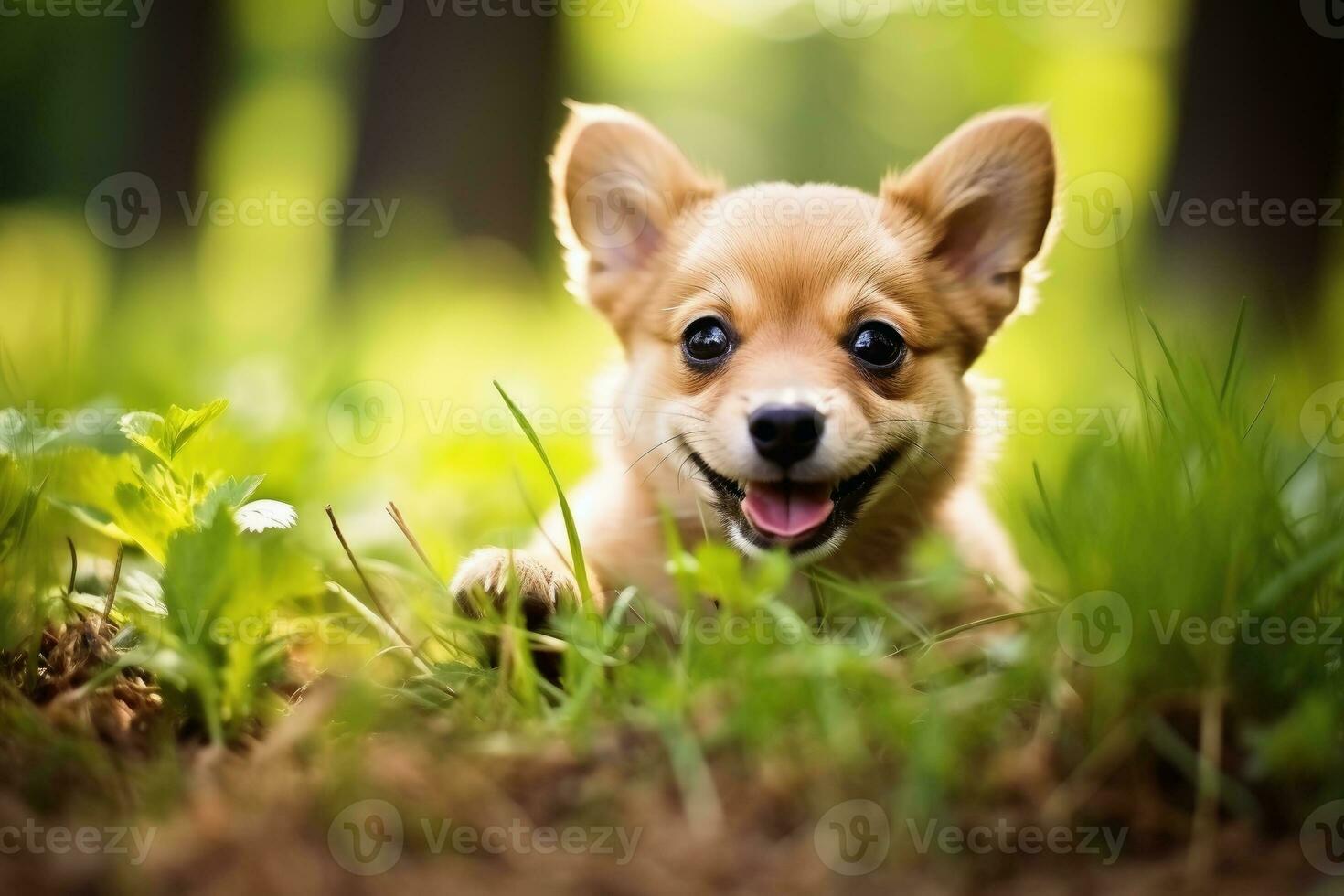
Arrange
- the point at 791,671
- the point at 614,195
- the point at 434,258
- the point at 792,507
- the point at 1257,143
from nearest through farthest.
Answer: the point at 791,671 < the point at 792,507 < the point at 614,195 < the point at 1257,143 < the point at 434,258

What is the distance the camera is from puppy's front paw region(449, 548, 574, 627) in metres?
2.46

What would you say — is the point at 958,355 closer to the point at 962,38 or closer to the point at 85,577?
the point at 85,577

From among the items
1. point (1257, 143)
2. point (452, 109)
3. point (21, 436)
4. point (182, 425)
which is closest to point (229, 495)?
point (182, 425)

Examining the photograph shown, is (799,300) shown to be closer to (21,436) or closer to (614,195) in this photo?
(614,195)

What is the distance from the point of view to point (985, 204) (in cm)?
341

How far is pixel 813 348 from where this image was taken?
3002 mm

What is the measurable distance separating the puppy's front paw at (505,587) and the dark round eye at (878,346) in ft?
3.59

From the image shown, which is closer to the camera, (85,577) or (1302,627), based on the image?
(1302,627)

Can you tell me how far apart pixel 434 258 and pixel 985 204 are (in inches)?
224

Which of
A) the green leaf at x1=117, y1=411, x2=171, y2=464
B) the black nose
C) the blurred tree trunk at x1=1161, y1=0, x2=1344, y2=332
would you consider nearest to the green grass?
the green leaf at x1=117, y1=411, x2=171, y2=464

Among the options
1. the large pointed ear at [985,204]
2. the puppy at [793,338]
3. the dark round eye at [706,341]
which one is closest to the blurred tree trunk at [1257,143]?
the large pointed ear at [985,204]

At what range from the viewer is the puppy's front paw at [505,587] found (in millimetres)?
2461

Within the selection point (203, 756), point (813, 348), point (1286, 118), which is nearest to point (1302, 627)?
point (813, 348)

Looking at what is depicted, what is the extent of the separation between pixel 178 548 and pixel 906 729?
1389mm
